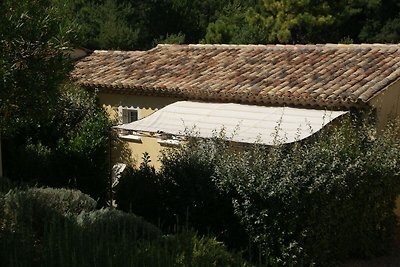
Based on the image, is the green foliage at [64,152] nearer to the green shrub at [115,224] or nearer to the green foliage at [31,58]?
the green shrub at [115,224]

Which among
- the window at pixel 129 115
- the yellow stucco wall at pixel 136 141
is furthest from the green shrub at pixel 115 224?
the window at pixel 129 115

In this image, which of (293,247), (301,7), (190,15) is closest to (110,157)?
(293,247)

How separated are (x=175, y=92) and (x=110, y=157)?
3142 millimetres

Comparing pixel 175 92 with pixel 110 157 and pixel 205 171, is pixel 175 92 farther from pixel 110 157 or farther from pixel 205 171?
pixel 205 171

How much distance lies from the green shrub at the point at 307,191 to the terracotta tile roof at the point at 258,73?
309 centimetres

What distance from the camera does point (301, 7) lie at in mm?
48656

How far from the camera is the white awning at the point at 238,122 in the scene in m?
15.7

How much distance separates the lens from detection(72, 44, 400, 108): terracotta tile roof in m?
17.7

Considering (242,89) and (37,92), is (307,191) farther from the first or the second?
(242,89)

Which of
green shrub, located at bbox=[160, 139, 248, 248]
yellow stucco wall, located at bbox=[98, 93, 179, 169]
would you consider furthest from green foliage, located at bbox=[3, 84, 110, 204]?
green shrub, located at bbox=[160, 139, 248, 248]

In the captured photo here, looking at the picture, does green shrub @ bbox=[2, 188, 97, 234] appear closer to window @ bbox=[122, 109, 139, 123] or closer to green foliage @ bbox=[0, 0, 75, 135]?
green foliage @ bbox=[0, 0, 75, 135]

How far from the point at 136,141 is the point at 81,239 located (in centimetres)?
1231

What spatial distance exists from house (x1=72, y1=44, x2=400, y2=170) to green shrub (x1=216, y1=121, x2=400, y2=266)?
6.05 feet

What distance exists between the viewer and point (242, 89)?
19.2m
